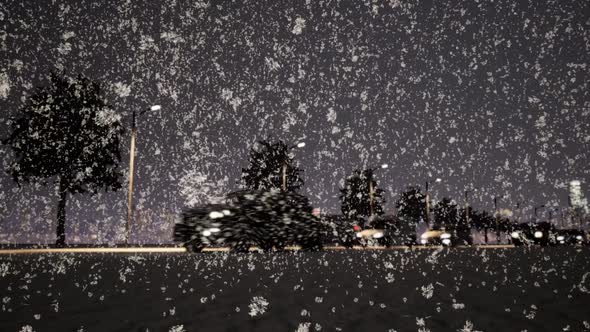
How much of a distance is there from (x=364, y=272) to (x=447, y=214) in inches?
5953

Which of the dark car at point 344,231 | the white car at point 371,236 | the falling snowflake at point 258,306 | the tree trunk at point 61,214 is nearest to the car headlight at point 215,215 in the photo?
the dark car at point 344,231

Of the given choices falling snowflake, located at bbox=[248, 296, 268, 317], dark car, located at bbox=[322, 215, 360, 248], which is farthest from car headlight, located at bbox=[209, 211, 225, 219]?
falling snowflake, located at bbox=[248, 296, 268, 317]

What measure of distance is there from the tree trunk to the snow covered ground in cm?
3094

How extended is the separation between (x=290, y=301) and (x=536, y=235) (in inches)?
1533

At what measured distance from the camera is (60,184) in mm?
45031

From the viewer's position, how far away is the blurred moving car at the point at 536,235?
1720 inches

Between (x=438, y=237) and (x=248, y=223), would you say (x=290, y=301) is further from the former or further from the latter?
(x=438, y=237)

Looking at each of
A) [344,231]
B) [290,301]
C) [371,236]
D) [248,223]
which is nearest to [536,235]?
[371,236]

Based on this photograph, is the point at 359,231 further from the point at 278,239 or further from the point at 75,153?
the point at 75,153

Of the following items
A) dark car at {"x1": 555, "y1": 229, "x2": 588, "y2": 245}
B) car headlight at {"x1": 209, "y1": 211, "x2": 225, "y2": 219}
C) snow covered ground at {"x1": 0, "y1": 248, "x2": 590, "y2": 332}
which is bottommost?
snow covered ground at {"x1": 0, "y1": 248, "x2": 590, "y2": 332}

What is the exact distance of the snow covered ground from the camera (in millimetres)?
6895

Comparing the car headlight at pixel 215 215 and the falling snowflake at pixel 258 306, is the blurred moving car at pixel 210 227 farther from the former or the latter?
the falling snowflake at pixel 258 306

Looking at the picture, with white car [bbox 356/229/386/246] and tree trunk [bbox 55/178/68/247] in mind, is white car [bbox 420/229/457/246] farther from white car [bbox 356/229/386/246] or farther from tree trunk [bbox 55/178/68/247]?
tree trunk [bbox 55/178/68/247]

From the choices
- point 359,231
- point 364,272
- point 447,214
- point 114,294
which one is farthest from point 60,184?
point 447,214
